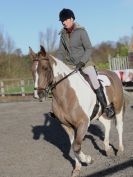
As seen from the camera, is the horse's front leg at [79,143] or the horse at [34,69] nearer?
the horse at [34,69]

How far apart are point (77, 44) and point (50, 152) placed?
2795 millimetres

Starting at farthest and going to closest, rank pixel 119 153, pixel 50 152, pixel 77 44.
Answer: pixel 50 152 → pixel 119 153 → pixel 77 44

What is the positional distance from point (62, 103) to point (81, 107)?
325 millimetres

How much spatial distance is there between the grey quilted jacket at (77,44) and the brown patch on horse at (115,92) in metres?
1.16

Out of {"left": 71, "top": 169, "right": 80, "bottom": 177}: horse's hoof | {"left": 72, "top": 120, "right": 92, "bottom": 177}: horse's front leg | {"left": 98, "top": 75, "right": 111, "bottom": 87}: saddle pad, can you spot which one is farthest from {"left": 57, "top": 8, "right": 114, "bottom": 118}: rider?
{"left": 71, "top": 169, "right": 80, "bottom": 177}: horse's hoof

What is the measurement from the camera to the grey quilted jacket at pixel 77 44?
816 centimetres

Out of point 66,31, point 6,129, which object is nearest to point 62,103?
point 66,31

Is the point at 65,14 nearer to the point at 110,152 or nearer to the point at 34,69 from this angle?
the point at 34,69

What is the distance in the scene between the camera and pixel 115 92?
30.7 ft

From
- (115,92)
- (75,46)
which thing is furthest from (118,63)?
(75,46)

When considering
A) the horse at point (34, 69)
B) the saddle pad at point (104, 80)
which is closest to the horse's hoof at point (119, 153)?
the saddle pad at point (104, 80)

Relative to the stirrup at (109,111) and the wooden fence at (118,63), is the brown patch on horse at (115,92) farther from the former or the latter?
the wooden fence at (118,63)

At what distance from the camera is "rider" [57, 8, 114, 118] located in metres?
8.09

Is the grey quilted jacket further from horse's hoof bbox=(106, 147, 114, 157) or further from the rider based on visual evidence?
horse's hoof bbox=(106, 147, 114, 157)
